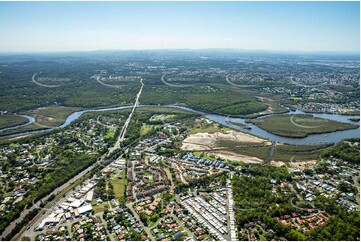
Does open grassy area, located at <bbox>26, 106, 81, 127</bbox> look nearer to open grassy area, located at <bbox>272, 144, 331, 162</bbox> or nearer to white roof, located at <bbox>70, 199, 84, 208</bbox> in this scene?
white roof, located at <bbox>70, 199, 84, 208</bbox>

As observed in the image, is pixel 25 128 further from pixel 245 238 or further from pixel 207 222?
pixel 245 238

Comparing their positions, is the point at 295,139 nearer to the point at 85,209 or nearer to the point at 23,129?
the point at 85,209

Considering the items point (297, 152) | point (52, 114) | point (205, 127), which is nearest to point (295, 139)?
point (297, 152)

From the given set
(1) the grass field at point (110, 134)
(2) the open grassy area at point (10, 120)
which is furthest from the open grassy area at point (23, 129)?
(1) the grass field at point (110, 134)

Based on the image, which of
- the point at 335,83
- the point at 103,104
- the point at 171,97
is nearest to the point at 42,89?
the point at 103,104

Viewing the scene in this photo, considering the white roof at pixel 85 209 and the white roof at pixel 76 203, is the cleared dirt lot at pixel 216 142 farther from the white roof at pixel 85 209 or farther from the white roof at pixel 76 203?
the white roof at pixel 85 209
